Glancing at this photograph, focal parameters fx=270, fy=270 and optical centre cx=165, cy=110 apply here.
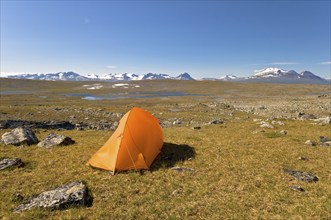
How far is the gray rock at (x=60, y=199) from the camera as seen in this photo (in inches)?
411

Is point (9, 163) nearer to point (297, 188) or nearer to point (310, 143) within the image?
point (297, 188)

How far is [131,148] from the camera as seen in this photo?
14.8 meters

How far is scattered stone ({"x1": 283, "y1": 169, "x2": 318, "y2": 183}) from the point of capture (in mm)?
13480

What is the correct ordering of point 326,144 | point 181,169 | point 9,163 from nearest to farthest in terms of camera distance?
1. point 181,169
2. point 9,163
3. point 326,144

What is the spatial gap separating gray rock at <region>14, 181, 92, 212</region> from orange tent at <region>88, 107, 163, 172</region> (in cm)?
296

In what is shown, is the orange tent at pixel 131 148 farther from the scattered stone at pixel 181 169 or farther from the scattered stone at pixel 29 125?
the scattered stone at pixel 29 125

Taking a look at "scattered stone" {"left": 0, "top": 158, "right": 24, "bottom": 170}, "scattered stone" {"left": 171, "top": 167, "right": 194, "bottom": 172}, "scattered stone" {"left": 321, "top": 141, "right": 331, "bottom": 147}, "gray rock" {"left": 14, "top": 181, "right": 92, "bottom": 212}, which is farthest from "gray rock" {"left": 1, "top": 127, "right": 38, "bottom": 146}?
"scattered stone" {"left": 321, "top": 141, "right": 331, "bottom": 147}

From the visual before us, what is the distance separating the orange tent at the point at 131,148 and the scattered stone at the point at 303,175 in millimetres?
7559

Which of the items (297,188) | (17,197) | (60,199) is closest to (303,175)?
(297,188)

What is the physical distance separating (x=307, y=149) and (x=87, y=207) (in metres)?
15.5

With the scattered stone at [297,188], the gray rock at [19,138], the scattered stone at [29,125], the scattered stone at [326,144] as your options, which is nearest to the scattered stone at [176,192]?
the scattered stone at [297,188]

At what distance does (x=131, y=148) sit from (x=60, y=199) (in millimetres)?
4960

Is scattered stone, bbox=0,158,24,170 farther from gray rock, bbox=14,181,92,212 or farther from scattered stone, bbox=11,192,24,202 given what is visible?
gray rock, bbox=14,181,92,212

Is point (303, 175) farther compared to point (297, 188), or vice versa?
point (303, 175)
